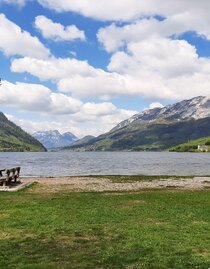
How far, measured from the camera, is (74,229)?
81.7 ft

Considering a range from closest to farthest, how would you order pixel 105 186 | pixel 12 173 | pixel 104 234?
pixel 104 234 → pixel 105 186 → pixel 12 173

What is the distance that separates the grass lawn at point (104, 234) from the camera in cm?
1784

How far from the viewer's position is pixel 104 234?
2352 cm

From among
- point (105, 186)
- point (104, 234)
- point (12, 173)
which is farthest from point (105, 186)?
point (104, 234)

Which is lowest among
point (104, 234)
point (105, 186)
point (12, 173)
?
point (104, 234)

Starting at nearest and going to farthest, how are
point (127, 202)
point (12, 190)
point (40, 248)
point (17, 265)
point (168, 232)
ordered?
point (17, 265) → point (40, 248) → point (168, 232) → point (127, 202) → point (12, 190)

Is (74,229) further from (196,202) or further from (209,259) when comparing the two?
(196,202)

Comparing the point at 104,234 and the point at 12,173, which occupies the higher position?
the point at 12,173

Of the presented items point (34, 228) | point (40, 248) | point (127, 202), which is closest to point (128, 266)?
point (40, 248)

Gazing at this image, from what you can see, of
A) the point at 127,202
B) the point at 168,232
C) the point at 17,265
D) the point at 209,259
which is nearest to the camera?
the point at 17,265

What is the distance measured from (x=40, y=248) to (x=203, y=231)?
10.2 meters

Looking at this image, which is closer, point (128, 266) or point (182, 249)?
point (128, 266)

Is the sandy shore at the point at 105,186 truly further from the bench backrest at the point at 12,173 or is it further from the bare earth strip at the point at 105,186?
the bench backrest at the point at 12,173

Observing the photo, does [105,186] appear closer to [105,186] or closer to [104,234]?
[105,186]
